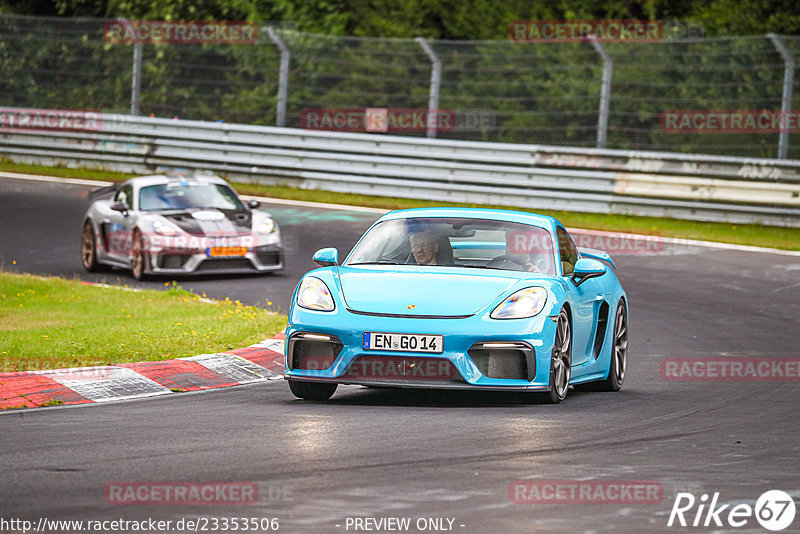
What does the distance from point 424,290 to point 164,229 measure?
8.32 m

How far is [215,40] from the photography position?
90.4ft

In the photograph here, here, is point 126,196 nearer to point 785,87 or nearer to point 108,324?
point 108,324

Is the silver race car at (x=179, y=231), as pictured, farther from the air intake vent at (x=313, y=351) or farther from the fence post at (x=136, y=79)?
the fence post at (x=136, y=79)

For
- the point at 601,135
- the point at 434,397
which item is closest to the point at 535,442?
the point at 434,397

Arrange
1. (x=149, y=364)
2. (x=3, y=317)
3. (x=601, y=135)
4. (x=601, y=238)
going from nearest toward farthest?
(x=149, y=364)
(x=3, y=317)
(x=601, y=238)
(x=601, y=135)


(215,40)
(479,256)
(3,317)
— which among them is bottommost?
(3,317)

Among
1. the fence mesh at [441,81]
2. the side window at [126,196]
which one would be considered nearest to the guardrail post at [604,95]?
the fence mesh at [441,81]

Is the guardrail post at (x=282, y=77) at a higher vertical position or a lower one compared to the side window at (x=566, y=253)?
higher

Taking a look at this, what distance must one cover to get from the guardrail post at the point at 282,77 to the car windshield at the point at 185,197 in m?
7.19

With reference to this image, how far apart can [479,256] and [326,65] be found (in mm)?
15250

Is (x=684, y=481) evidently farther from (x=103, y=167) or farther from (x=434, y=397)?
(x=103, y=167)

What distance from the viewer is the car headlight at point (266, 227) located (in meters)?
17.0

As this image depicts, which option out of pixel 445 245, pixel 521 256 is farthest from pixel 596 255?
pixel 445 245

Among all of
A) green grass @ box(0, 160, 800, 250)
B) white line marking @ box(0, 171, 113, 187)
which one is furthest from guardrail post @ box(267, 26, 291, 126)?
white line marking @ box(0, 171, 113, 187)
